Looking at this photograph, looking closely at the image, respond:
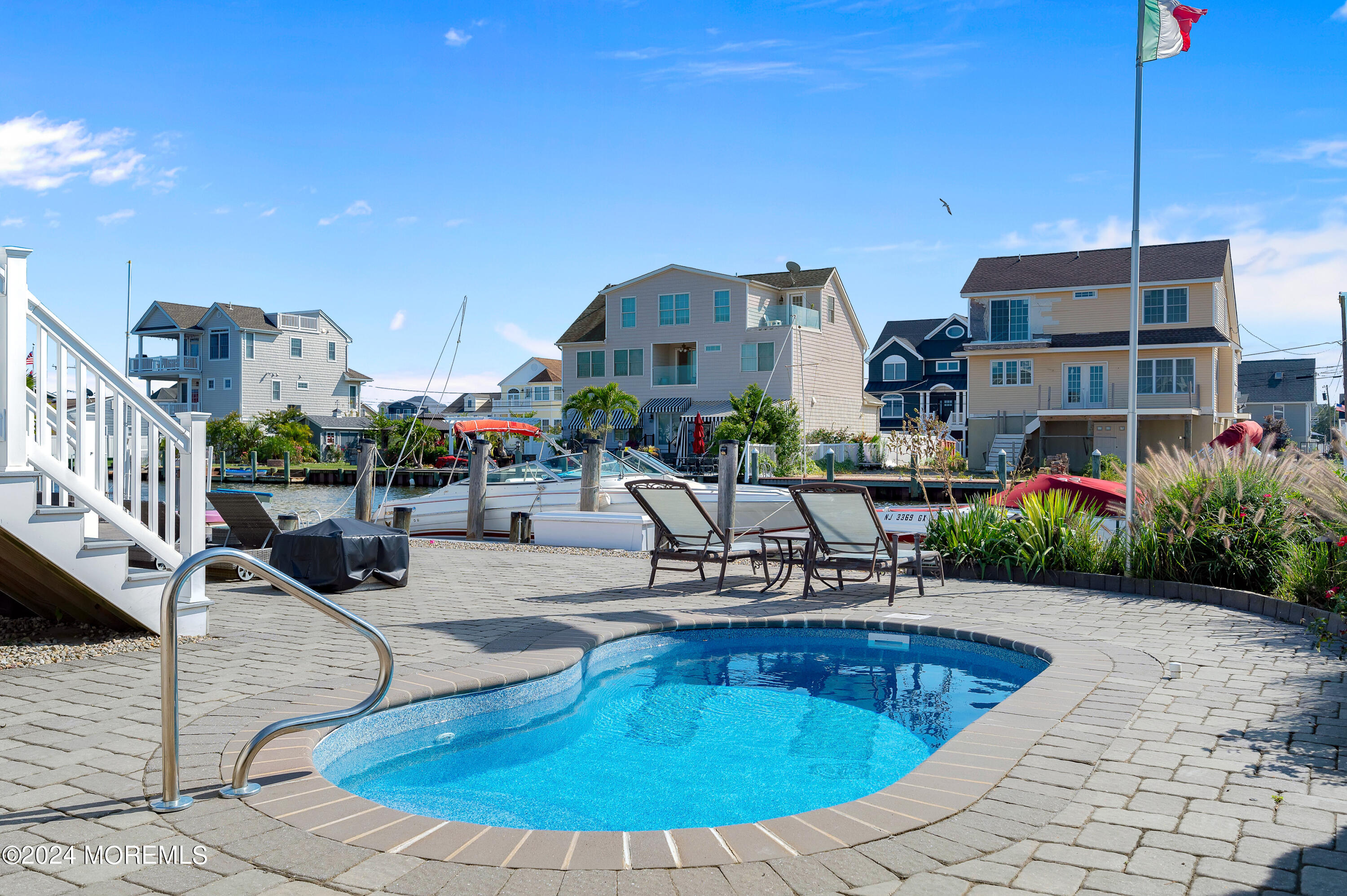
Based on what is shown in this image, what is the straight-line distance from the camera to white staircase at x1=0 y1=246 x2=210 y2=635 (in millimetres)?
5789

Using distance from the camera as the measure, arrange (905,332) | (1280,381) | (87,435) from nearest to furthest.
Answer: (87,435) → (905,332) → (1280,381)

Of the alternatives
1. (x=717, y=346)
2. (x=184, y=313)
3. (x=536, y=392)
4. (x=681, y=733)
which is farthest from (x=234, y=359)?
(x=681, y=733)

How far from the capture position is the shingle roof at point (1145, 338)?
35.1 m

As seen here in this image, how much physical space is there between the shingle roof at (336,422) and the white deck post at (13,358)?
5130 cm

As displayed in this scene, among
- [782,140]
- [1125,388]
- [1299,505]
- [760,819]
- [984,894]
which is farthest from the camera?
[1125,388]

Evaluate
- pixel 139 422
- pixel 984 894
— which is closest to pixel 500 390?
pixel 139 422

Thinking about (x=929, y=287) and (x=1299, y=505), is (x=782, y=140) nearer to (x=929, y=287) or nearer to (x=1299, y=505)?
(x=1299, y=505)

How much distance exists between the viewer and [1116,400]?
120ft

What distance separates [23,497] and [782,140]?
500 inches

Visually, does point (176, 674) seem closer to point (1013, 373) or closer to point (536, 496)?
point (536, 496)

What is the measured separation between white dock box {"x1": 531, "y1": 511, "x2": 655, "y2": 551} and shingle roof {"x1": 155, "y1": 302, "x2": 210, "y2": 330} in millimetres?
49171

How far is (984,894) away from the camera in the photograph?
2.70 m

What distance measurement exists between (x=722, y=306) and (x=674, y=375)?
4.45 meters

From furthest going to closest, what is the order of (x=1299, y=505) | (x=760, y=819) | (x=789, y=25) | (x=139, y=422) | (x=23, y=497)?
1. (x=789, y=25)
2. (x=1299, y=505)
3. (x=139, y=422)
4. (x=23, y=497)
5. (x=760, y=819)
